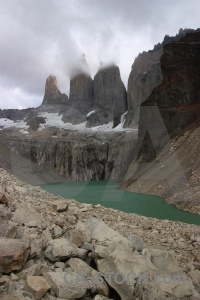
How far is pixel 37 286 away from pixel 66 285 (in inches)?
21.3

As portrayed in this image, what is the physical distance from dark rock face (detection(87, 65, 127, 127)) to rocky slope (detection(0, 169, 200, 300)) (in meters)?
108

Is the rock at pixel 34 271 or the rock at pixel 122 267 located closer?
the rock at pixel 34 271

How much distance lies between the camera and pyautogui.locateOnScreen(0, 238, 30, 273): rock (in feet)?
18.0

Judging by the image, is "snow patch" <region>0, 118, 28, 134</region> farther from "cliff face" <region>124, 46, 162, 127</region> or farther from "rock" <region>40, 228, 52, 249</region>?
"rock" <region>40, 228, 52, 249</region>

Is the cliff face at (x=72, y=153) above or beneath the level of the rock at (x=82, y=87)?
beneath

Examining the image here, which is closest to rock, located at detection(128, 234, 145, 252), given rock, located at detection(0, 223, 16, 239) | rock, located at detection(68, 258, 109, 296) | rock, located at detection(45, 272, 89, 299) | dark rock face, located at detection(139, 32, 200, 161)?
rock, located at detection(68, 258, 109, 296)

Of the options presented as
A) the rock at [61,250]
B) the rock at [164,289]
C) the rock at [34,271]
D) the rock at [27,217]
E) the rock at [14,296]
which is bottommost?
the rock at [164,289]

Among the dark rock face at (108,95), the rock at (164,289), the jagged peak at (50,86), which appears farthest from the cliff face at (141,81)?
the rock at (164,289)

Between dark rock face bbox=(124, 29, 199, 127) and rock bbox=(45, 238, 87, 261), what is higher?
dark rock face bbox=(124, 29, 199, 127)

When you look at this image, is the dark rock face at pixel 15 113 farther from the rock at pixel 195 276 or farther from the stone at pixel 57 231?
the rock at pixel 195 276

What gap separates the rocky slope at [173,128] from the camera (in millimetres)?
31141

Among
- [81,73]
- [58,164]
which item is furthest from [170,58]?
[81,73]

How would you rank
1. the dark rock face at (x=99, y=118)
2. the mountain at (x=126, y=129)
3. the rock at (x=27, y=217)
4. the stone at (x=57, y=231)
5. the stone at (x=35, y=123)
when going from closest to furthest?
the stone at (x=57, y=231) < the rock at (x=27, y=217) < the mountain at (x=126, y=129) < the stone at (x=35, y=123) < the dark rock face at (x=99, y=118)

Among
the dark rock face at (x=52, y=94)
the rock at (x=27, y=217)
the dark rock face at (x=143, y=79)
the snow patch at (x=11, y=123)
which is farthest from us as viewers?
the dark rock face at (x=52, y=94)
